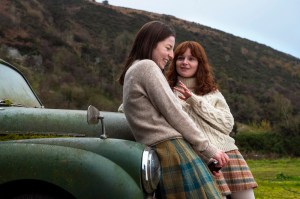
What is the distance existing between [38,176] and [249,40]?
7492 centimetres

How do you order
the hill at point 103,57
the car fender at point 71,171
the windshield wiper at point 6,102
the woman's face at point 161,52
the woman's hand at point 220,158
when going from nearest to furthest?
1. the car fender at point 71,171
2. the woman's hand at point 220,158
3. the woman's face at point 161,52
4. the windshield wiper at point 6,102
5. the hill at point 103,57

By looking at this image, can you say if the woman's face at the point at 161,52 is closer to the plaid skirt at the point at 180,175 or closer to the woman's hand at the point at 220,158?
the plaid skirt at the point at 180,175

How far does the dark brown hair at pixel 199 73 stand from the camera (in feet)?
13.4

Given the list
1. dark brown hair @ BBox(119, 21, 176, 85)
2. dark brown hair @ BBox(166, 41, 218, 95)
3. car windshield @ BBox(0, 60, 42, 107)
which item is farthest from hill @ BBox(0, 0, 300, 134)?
dark brown hair @ BBox(119, 21, 176, 85)

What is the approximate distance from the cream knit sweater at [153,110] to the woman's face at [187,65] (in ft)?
2.53

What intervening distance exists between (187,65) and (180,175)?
1.21 m

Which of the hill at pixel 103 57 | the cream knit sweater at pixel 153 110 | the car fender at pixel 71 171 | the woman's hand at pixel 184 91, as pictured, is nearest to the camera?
the car fender at pixel 71 171

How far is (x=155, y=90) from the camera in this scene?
3279 millimetres

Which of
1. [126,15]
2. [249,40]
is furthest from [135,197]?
[249,40]

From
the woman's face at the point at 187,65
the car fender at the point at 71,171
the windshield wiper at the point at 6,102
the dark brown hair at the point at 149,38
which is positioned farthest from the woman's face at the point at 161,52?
the windshield wiper at the point at 6,102

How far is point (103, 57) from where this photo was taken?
165ft

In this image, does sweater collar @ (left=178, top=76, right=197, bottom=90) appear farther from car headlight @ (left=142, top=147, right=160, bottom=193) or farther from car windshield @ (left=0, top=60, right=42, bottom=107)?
car windshield @ (left=0, top=60, right=42, bottom=107)

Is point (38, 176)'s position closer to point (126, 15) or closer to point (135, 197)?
point (135, 197)

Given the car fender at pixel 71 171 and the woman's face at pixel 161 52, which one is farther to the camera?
the woman's face at pixel 161 52
